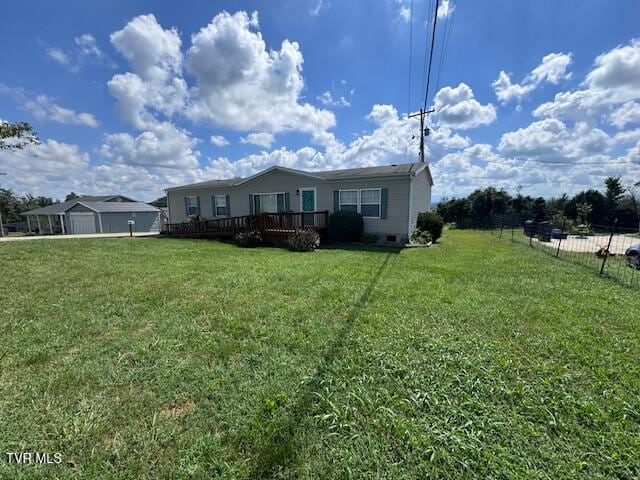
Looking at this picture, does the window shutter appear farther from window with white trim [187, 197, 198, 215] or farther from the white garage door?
the white garage door

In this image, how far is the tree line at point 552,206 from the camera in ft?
81.9

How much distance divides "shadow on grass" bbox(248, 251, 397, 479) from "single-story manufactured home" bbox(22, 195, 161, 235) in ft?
93.3

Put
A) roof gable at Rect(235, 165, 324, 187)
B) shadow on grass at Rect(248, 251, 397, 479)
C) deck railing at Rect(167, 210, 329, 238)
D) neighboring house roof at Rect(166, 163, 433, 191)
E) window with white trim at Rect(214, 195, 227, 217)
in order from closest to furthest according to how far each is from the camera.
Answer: shadow on grass at Rect(248, 251, 397, 479) → neighboring house roof at Rect(166, 163, 433, 191) → deck railing at Rect(167, 210, 329, 238) → roof gable at Rect(235, 165, 324, 187) → window with white trim at Rect(214, 195, 227, 217)

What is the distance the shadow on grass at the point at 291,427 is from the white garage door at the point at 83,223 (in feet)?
103

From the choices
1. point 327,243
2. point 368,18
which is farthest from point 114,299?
point 368,18

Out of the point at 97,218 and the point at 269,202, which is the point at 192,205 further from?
the point at 97,218

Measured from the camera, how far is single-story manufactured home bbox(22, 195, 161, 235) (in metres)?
25.8

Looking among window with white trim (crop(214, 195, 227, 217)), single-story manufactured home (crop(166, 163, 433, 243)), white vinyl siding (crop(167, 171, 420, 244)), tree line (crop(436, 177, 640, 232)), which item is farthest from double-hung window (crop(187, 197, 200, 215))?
tree line (crop(436, 177, 640, 232))

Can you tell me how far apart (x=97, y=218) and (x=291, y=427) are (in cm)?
3164

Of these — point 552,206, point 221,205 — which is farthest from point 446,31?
point 552,206

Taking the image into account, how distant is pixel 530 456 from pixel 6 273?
8640 mm

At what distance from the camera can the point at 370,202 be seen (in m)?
12.3

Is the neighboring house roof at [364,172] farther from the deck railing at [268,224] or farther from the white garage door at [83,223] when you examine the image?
the white garage door at [83,223]

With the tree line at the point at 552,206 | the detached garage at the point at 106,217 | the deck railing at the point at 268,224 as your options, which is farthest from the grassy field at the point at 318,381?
the detached garage at the point at 106,217
